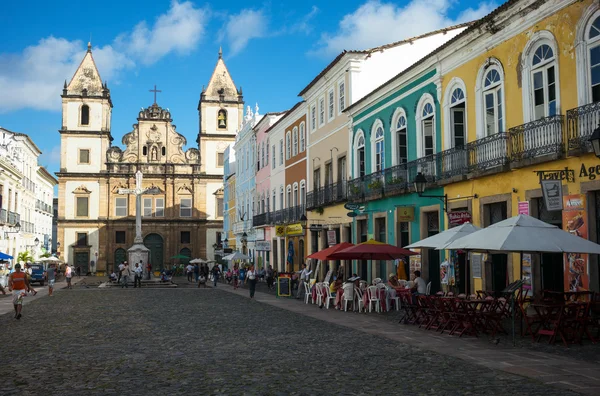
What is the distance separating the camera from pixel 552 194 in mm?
13750

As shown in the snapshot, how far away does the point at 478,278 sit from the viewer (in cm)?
1811

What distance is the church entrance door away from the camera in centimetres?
6894

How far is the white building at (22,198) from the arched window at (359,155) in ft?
93.4

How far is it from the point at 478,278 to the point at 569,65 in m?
6.14

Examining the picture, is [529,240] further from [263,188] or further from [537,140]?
[263,188]

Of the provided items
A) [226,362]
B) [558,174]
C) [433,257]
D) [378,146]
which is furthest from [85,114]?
[226,362]

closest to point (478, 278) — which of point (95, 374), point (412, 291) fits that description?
point (412, 291)

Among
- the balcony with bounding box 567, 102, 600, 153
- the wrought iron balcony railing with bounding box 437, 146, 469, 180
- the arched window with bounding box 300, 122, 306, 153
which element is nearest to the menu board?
the arched window with bounding box 300, 122, 306, 153

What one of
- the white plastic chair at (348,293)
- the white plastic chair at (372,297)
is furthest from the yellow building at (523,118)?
the white plastic chair at (348,293)

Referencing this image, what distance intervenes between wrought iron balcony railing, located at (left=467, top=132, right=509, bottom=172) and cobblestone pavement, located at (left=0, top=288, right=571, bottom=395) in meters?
5.66

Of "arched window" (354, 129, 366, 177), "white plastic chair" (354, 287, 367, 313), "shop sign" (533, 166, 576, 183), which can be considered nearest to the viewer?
"shop sign" (533, 166, 576, 183)

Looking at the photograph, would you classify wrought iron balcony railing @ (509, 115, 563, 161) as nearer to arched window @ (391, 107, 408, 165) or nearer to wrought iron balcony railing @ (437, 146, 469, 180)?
wrought iron balcony railing @ (437, 146, 469, 180)

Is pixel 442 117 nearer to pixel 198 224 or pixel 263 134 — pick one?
pixel 263 134

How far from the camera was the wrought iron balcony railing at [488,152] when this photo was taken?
54.9ft
